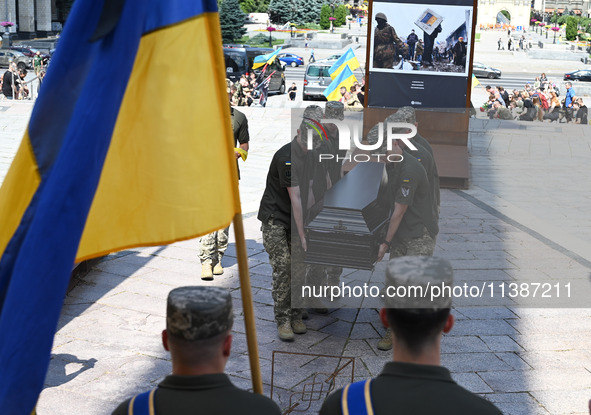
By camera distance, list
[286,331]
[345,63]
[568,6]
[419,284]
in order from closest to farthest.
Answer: [419,284] → [286,331] → [345,63] → [568,6]

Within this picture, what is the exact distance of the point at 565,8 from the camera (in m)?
131

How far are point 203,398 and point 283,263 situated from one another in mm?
4156

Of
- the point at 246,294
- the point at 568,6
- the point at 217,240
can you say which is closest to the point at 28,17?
the point at 217,240

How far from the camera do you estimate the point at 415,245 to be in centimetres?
653

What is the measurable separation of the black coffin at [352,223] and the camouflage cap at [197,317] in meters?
3.57

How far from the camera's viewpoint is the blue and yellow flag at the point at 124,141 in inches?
113

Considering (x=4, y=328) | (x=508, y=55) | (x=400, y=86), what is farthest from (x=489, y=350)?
A: (x=508, y=55)

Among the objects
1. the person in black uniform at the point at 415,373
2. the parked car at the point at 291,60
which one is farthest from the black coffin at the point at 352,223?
the parked car at the point at 291,60

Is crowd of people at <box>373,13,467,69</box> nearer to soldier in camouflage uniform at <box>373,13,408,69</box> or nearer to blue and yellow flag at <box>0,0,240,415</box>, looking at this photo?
soldier in camouflage uniform at <box>373,13,408,69</box>

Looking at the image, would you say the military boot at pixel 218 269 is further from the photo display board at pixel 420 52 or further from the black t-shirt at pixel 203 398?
the photo display board at pixel 420 52

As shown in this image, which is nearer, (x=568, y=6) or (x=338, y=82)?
(x=338, y=82)

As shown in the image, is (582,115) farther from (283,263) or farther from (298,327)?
(283,263)

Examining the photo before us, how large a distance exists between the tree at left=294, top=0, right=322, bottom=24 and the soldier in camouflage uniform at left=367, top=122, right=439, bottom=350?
2688 inches

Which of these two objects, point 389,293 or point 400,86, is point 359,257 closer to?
point 389,293
